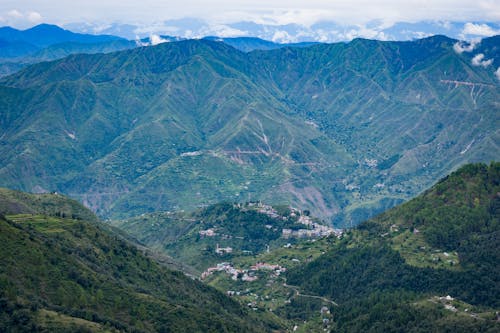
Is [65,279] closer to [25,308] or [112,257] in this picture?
[25,308]

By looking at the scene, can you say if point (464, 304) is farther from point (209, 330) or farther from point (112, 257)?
point (112, 257)

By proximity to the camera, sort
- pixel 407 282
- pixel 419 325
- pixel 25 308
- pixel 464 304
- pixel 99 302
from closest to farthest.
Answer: pixel 25 308
pixel 99 302
pixel 419 325
pixel 464 304
pixel 407 282

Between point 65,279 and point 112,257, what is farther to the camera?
point 112,257

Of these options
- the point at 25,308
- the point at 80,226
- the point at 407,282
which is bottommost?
the point at 407,282

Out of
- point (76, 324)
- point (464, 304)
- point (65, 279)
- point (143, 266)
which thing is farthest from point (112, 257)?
point (464, 304)

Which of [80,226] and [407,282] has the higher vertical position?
[80,226]


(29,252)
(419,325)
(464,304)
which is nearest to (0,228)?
(29,252)

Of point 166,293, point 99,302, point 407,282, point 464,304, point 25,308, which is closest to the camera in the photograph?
point 25,308
